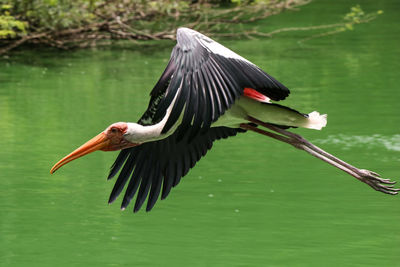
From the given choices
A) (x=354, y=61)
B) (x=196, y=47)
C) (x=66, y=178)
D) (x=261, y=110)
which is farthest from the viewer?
(x=354, y=61)

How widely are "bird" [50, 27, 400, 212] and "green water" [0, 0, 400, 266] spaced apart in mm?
583

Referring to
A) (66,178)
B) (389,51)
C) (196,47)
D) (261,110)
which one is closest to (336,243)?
(261,110)

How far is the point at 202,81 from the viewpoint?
16.2ft

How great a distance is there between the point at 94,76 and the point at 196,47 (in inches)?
322

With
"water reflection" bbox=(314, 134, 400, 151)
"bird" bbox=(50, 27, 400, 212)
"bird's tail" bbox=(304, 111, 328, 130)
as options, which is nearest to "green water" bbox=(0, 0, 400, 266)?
"water reflection" bbox=(314, 134, 400, 151)

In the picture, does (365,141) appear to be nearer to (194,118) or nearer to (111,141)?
(111,141)

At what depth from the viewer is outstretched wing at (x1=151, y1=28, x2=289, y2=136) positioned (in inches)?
191

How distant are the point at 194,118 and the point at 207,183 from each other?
11.7ft

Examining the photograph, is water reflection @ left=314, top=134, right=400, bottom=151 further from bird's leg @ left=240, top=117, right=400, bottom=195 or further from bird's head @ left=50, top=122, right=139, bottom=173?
bird's head @ left=50, top=122, right=139, bottom=173

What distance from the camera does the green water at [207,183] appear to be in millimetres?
6684

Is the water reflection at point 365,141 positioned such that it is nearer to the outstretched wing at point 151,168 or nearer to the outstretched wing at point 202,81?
the outstretched wing at point 151,168

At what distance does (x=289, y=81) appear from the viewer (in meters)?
12.7

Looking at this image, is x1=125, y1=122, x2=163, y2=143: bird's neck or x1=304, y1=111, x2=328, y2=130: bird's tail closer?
x1=125, y1=122, x2=163, y2=143: bird's neck

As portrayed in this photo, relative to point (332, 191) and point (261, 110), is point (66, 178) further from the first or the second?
point (261, 110)
